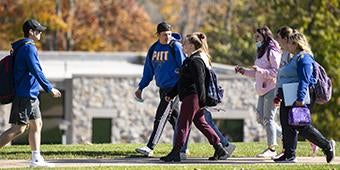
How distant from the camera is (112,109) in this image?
32562 mm

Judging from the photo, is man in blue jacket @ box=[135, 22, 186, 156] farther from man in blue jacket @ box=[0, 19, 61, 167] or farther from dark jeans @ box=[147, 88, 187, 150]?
man in blue jacket @ box=[0, 19, 61, 167]

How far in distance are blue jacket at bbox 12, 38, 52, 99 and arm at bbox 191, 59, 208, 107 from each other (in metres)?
1.88

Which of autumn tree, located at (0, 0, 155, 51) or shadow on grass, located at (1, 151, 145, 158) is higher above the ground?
autumn tree, located at (0, 0, 155, 51)

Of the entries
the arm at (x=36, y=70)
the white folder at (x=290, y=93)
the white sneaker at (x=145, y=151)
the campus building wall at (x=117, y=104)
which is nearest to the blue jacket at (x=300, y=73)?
the white folder at (x=290, y=93)

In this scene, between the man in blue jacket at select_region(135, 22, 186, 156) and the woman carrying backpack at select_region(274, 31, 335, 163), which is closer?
the woman carrying backpack at select_region(274, 31, 335, 163)

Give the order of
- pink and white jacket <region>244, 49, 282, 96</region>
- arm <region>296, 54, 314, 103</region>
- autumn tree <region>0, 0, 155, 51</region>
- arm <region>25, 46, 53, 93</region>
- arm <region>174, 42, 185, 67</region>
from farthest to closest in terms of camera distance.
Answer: autumn tree <region>0, 0, 155, 51</region> → pink and white jacket <region>244, 49, 282, 96</region> → arm <region>174, 42, 185, 67</region> → arm <region>296, 54, 314, 103</region> → arm <region>25, 46, 53, 93</region>

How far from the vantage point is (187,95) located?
1373 cm

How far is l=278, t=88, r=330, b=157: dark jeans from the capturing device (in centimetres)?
1364

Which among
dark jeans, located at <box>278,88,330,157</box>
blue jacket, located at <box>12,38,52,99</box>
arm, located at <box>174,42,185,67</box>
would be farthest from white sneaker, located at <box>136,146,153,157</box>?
blue jacket, located at <box>12,38,52,99</box>

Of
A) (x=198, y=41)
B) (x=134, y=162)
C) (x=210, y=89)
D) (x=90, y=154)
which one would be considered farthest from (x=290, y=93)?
(x=90, y=154)

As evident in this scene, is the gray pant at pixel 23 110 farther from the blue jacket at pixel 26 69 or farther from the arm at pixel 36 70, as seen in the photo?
the arm at pixel 36 70

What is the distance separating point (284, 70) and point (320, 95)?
1.94 ft

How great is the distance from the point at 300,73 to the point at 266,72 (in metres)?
1.23

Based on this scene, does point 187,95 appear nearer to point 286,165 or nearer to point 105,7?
point 286,165
